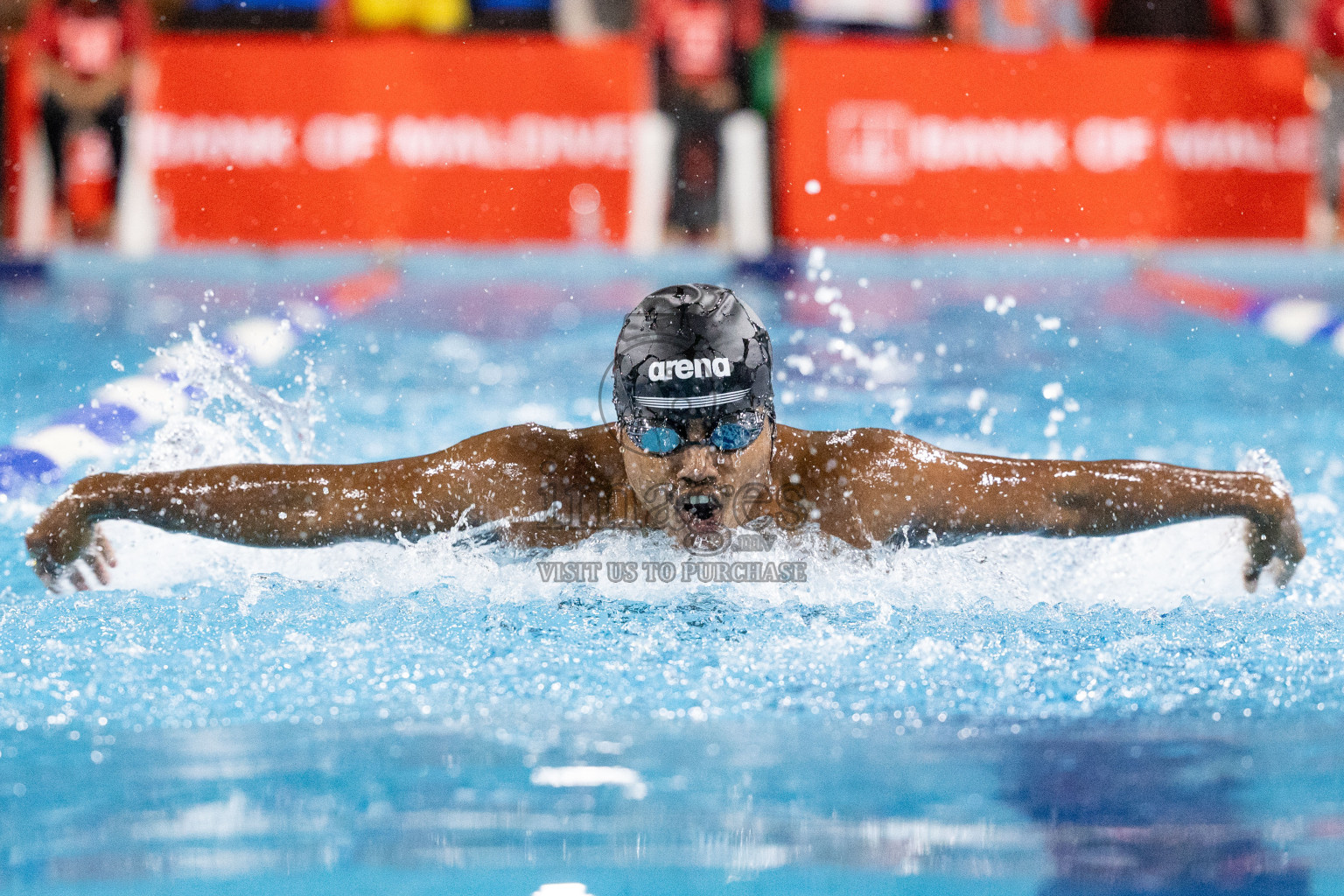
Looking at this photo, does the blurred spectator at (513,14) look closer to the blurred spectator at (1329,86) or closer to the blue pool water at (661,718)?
the blurred spectator at (1329,86)

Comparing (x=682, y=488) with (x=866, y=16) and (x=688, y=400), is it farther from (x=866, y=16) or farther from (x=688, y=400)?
(x=866, y=16)

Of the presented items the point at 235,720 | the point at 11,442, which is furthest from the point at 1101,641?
the point at 11,442

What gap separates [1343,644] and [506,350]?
434cm

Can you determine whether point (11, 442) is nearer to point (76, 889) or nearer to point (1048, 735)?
point (76, 889)

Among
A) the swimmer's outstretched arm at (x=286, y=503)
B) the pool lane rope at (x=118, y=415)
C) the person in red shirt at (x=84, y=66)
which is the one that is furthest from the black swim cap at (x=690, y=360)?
the person in red shirt at (x=84, y=66)

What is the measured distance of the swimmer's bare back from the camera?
107 inches

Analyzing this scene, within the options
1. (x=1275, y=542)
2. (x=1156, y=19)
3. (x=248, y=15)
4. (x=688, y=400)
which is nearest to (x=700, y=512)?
(x=688, y=400)

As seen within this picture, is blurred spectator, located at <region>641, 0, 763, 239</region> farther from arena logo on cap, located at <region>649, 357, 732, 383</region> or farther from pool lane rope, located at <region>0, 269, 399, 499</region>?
arena logo on cap, located at <region>649, 357, 732, 383</region>

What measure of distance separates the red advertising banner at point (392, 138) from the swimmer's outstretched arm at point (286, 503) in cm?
617

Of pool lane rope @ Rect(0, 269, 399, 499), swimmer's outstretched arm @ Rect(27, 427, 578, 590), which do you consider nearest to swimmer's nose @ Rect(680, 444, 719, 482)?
swimmer's outstretched arm @ Rect(27, 427, 578, 590)

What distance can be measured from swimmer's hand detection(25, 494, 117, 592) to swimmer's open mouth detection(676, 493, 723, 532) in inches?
44.1

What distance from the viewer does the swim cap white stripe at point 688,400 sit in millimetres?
2607

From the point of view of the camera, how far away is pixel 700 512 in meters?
2.72

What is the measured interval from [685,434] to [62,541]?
1.18m
